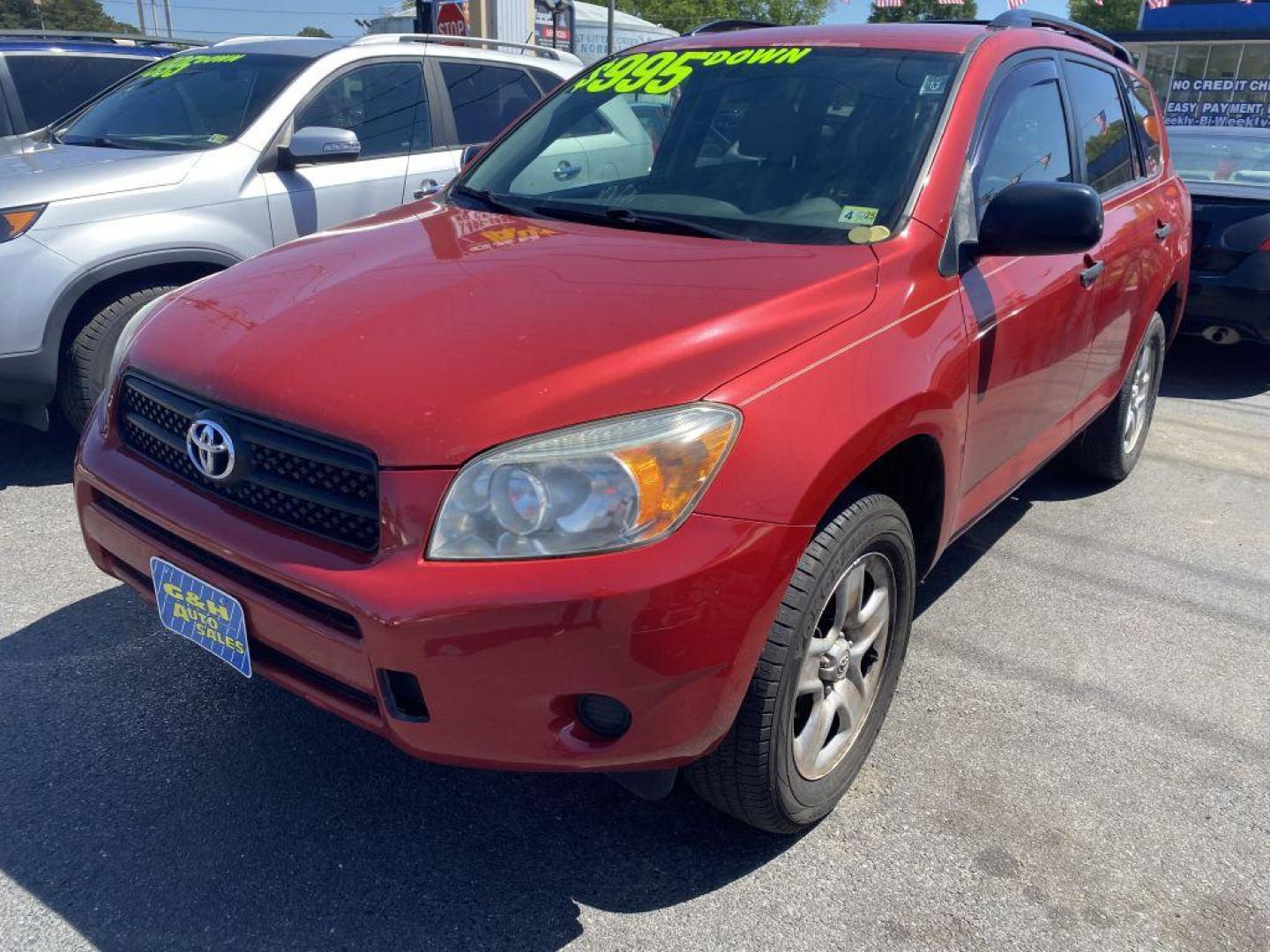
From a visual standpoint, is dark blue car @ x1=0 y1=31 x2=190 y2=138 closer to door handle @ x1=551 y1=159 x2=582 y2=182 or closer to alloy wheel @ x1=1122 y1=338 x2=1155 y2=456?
door handle @ x1=551 y1=159 x2=582 y2=182

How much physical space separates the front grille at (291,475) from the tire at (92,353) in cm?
237

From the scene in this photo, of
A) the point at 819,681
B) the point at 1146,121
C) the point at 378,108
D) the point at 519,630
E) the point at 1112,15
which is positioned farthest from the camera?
the point at 1112,15

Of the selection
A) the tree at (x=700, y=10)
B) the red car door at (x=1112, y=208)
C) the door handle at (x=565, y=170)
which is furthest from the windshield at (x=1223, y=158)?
the tree at (x=700, y=10)

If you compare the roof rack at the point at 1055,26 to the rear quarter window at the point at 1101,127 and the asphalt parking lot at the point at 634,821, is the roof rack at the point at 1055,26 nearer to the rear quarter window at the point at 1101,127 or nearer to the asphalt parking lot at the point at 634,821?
the rear quarter window at the point at 1101,127

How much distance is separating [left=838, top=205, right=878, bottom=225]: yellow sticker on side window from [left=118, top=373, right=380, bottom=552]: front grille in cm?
140

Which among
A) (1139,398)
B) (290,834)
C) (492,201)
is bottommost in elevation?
(290,834)

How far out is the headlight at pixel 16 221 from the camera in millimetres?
4102

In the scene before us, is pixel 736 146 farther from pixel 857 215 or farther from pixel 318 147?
pixel 318 147

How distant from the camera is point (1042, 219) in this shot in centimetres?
267

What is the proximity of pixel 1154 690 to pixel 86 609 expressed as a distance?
3284mm

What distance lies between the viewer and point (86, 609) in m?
3.42

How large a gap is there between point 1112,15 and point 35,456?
196 feet

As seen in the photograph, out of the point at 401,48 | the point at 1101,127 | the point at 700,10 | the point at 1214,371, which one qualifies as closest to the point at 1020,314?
the point at 1101,127

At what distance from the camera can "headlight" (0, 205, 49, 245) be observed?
410 centimetres
